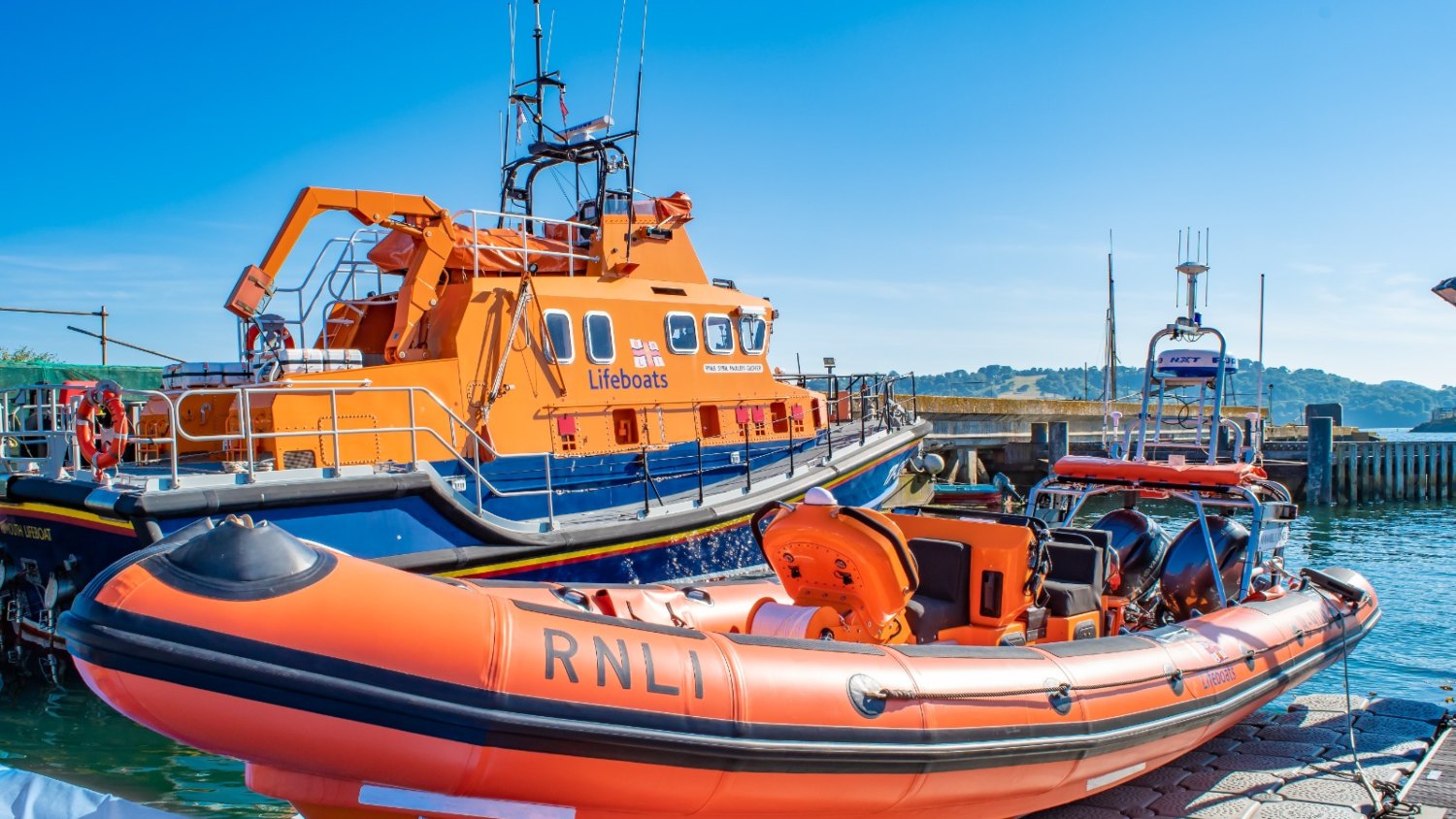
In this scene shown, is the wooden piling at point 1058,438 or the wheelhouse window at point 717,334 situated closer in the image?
the wheelhouse window at point 717,334

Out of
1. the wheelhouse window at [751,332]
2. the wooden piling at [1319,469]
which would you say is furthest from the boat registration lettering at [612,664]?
the wooden piling at [1319,469]

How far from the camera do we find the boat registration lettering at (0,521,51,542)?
22.0 feet

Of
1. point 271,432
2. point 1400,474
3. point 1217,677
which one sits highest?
point 271,432

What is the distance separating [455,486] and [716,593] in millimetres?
2779

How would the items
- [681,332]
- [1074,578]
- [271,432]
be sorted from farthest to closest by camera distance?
1. [681,332]
2. [271,432]
3. [1074,578]

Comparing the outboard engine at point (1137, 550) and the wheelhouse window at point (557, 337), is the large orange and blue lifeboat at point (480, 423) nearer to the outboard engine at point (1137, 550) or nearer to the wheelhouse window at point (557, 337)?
the wheelhouse window at point (557, 337)

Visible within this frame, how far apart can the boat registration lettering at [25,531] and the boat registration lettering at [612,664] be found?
514 centimetres

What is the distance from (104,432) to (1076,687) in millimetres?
6058

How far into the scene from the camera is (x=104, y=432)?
21.0 ft

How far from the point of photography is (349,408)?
25.3 ft

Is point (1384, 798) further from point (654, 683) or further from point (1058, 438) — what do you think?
point (1058, 438)

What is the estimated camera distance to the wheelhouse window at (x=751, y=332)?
1086 centimetres

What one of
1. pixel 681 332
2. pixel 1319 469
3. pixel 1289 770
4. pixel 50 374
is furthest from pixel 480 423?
pixel 1319 469

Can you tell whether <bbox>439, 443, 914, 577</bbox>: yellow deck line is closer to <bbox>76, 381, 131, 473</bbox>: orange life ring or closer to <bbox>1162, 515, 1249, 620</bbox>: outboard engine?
<bbox>76, 381, 131, 473</bbox>: orange life ring
